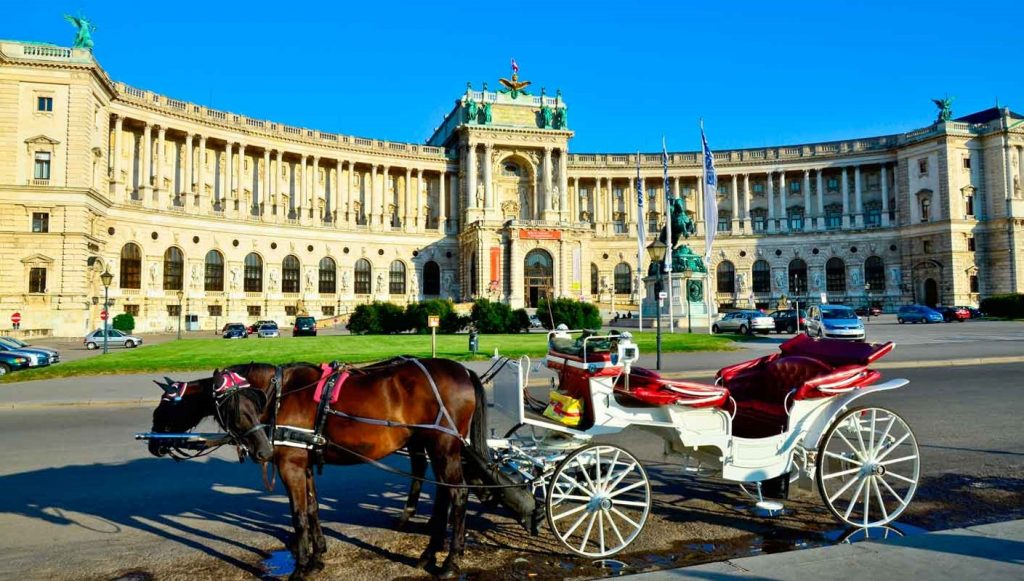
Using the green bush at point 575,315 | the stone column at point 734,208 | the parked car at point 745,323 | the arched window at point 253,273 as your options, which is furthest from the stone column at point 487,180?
the parked car at point 745,323

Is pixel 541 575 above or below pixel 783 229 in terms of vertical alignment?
below

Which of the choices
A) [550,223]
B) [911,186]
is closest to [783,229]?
[911,186]

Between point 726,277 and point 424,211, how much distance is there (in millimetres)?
37874

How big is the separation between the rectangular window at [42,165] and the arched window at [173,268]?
1209 cm

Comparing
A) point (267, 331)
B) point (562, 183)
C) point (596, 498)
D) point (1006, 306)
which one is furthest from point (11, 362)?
point (1006, 306)

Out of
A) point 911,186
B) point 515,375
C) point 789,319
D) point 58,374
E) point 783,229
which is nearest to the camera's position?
point 515,375

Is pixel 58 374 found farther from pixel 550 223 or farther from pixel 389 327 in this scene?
pixel 550 223

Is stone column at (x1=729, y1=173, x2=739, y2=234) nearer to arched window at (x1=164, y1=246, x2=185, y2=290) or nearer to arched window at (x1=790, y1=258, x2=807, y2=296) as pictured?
arched window at (x1=790, y1=258, x2=807, y2=296)

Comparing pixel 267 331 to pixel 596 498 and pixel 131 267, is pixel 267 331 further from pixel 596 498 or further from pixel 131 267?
pixel 596 498

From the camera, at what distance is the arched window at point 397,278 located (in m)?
69.8

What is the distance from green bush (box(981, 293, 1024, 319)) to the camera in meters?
49.1

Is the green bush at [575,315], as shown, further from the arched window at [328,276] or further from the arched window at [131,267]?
the arched window at [131,267]

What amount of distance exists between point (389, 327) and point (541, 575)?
37.6 metres

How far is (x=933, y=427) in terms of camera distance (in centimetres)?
1064
